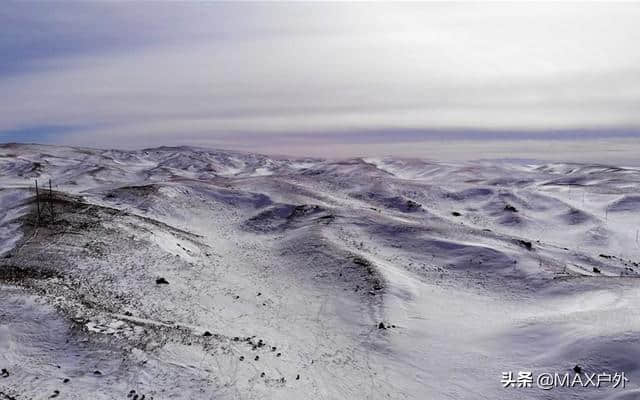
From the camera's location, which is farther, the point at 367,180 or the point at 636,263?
Result: the point at 367,180

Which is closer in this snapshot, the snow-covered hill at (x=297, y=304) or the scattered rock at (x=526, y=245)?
the snow-covered hill at (x=297, y=304)

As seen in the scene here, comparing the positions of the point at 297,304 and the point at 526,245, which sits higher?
the point at 526,245

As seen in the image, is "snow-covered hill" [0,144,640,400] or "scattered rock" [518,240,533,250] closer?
"snow-covered hill" [0,144,640,400]

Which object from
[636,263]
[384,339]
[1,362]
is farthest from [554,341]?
[636,263]

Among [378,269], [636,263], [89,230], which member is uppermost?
[89,230]

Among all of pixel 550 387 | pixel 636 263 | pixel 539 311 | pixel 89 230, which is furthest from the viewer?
pixel 636 263

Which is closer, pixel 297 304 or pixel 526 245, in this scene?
pixel 297 304

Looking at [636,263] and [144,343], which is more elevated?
[144,343]

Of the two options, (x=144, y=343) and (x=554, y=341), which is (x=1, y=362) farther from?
(x=554, y=341)
